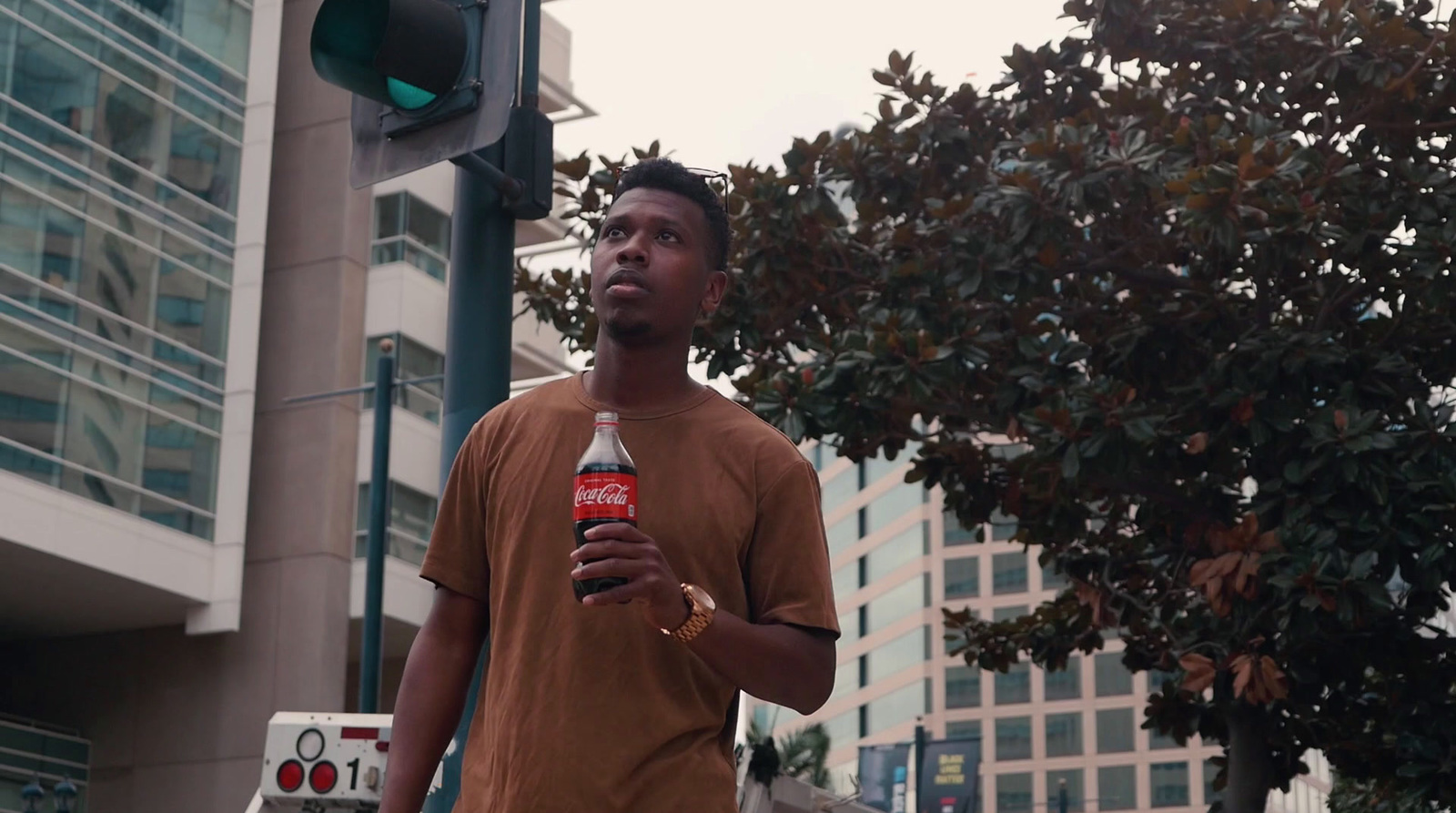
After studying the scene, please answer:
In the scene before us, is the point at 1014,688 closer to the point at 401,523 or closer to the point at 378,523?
the point at 401,523

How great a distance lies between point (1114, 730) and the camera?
3910 inches

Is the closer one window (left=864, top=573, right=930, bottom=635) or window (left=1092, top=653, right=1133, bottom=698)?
window (left=1092, top=653, right=1133, bottom=698)

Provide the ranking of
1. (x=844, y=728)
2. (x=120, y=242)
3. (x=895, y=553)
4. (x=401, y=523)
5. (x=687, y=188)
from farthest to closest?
(x=844, y=728) < (x=895, y=553) < (x=401, y=523) < (x=120, y=242) < (x=687, y=188)

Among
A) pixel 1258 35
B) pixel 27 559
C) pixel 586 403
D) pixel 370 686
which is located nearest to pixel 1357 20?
pixel 1258 35

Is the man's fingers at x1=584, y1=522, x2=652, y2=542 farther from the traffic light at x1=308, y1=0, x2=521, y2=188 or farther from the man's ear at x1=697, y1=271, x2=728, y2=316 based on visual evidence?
the traffic light at x1=308, y1=0, x2=521, y2=188

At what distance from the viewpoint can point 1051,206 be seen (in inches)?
515

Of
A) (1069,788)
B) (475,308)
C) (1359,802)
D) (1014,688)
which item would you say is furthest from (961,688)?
(475,308)

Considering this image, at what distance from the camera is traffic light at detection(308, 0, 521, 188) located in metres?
5.29

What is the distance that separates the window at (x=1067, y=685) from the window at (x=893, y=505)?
36.8 ft

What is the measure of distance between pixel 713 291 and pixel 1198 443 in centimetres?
946

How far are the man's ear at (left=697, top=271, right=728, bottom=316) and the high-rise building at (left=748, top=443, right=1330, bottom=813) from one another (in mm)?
92112

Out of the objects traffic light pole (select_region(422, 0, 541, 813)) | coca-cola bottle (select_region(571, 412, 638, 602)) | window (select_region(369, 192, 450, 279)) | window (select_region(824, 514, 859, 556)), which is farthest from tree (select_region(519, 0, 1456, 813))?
window (select_region(824, 514, 859, 556))

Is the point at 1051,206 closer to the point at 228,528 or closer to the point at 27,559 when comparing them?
the point at 27,559

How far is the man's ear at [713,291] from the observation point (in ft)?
11.0
